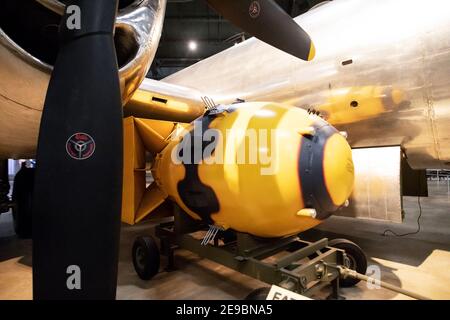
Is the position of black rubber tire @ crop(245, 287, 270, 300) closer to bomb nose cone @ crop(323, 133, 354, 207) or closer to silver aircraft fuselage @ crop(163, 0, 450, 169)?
bomb nose cone @ crop(323, 133, 354, 207)

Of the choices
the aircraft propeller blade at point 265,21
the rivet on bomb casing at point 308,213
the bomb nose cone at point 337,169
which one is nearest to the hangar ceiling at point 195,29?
the aircraft propeller blade at point 265,21

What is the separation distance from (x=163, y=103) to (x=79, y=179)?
3146 millimetres

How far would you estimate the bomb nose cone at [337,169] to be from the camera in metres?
1.99

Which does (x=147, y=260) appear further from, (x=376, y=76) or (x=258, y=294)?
(x=376, y=76)

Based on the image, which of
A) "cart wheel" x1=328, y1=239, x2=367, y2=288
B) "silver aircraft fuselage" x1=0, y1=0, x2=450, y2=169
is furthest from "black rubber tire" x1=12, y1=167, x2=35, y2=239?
"cart wheel" x1=328, y1=239, x2=367, y2=288

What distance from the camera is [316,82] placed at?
137 inches

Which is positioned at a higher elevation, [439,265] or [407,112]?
[407,112]

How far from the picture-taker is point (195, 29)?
12023 millimetres

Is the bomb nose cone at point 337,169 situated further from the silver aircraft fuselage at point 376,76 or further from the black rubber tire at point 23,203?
the black rubber tire at point 23,203

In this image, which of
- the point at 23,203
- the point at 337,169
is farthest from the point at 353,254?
the point at 23,203

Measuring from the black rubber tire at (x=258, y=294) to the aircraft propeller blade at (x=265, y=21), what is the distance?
2.18 meters
